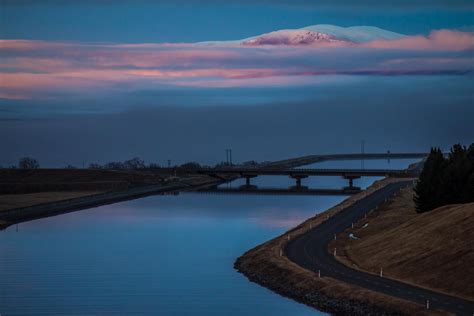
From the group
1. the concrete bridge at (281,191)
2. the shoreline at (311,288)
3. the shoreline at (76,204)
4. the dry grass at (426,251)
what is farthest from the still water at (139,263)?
the concrete bridge at (281,191)

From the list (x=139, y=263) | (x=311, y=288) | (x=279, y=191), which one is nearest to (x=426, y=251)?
(x=311, y=288)

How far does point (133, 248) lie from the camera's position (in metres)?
81.4

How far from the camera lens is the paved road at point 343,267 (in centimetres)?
4830

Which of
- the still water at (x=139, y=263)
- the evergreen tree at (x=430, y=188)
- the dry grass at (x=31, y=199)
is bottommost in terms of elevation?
the still water at (x=139, y=263)

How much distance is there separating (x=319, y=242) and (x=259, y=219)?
116 feet

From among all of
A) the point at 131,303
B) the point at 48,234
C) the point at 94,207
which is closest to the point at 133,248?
the point at 48,234

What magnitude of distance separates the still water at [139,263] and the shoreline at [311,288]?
99cm

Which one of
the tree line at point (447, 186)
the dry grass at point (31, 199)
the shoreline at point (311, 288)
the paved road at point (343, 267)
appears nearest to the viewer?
the paved road at point (343, 267)

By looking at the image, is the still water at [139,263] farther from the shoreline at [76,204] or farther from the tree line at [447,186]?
the tree line at [447,186]

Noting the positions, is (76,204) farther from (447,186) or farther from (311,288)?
(311,288)

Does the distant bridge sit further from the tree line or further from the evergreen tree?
the tree line

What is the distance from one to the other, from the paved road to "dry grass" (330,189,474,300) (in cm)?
118

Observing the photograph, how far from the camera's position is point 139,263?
71562mm

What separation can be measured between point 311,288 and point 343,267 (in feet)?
21.6
